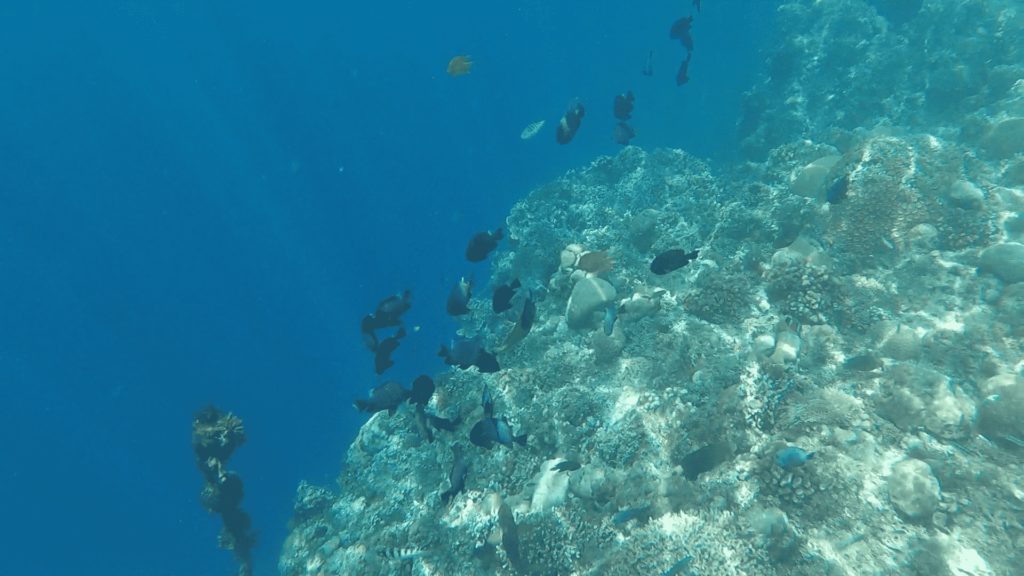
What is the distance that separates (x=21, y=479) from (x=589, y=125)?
172ft

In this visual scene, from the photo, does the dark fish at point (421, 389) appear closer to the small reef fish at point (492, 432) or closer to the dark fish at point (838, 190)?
the small reef fish at point (492, 432)

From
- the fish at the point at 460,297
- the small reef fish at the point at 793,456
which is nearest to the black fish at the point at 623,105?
the fish at the point at 460,297

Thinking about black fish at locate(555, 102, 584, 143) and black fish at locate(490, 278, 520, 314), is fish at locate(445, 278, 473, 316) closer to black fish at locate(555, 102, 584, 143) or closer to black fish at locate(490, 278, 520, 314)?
black fish at locate(490, 278, 520, 314)

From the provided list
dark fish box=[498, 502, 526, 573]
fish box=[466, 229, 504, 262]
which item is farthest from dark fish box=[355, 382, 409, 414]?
dark fish box=[498, 502, 526, 573]

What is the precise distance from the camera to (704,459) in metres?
7.68

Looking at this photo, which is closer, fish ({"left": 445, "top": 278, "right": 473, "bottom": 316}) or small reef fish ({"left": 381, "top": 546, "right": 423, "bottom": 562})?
fish ({"left": 445, "top": 278, "right": 473, "bottom": 316})

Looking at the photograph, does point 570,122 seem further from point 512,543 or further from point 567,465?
point 512,543

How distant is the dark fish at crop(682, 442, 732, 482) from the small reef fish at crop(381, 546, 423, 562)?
5578 mm

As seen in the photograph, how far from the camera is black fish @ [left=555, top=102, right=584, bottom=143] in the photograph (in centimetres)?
839

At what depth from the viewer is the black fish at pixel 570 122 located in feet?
27.5

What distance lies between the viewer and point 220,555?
24578 mm

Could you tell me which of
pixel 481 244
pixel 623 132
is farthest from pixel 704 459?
pixel 623 132

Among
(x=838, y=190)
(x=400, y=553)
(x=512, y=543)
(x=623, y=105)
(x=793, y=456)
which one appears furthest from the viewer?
(x=838, y=190)

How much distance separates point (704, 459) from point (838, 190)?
682 centimetres
